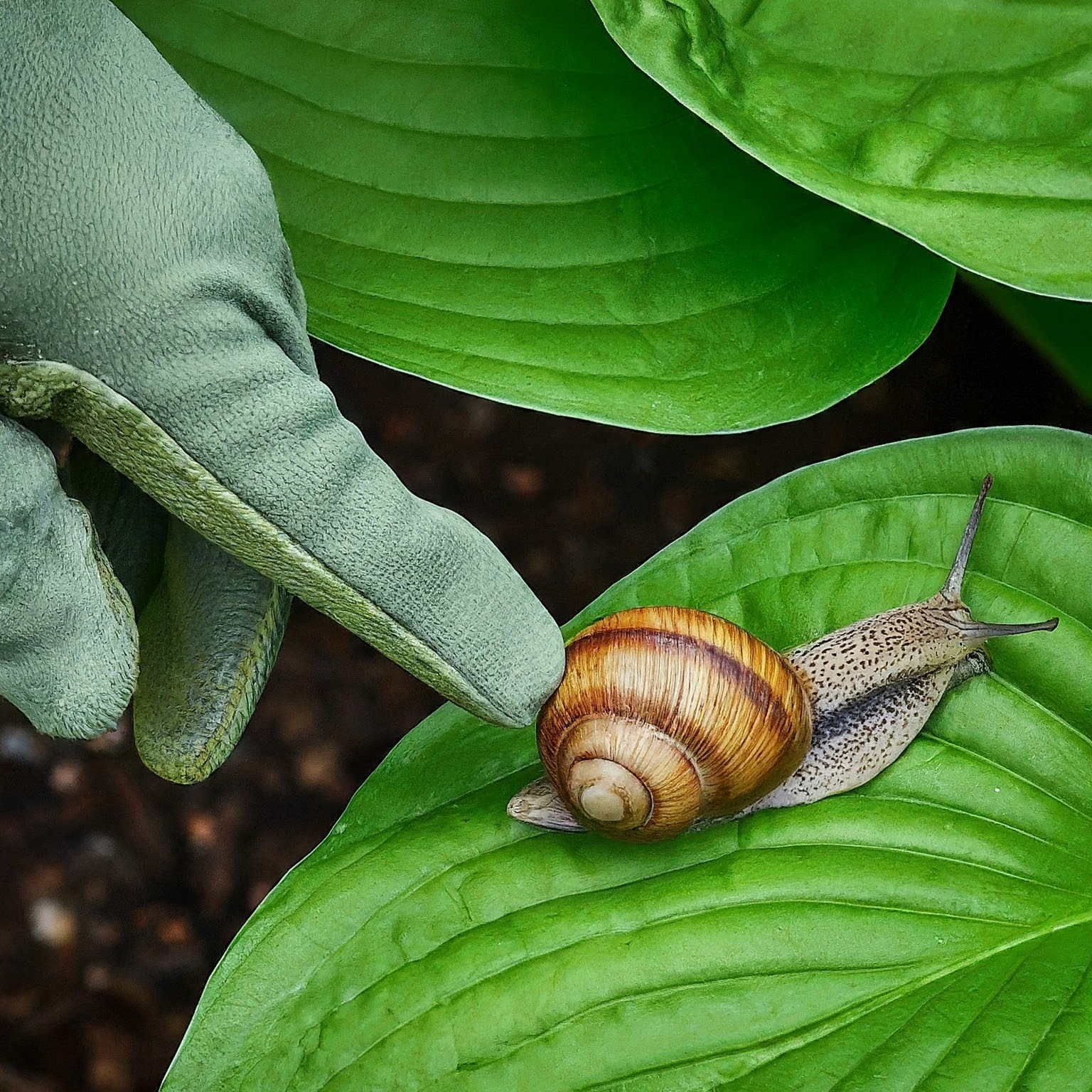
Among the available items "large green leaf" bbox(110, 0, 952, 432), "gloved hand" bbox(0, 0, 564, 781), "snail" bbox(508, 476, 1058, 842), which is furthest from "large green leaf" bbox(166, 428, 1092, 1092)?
"gloved hand" bbox(0, 0, 564, 781)

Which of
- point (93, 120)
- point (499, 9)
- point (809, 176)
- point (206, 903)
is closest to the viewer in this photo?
point (93, 120)

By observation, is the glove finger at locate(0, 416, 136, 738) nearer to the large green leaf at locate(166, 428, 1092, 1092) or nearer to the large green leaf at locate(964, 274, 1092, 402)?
the large green leaf at locate(166, 428, 1092, 1092)

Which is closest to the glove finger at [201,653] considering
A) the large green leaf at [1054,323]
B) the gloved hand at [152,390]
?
the gloved hand at [152,390]

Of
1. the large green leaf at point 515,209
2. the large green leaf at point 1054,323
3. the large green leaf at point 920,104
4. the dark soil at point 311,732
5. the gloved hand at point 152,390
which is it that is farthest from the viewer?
the dark soil at point 311,732

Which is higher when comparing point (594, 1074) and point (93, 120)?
point (93, 120)

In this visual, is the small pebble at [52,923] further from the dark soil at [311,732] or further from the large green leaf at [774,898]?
the large green leaf at [774,898]

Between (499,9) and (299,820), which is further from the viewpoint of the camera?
(299,820)

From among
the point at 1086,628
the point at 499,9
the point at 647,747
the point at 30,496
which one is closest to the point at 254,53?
the point at 499,9

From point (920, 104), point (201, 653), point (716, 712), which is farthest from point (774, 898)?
point (920, 104)

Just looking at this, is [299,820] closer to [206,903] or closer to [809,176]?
[206,903]
